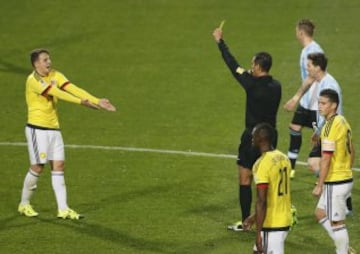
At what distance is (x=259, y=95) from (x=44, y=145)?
11.8 feet

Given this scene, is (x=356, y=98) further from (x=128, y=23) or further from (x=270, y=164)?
(x=270, y=164)

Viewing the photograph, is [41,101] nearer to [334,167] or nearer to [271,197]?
[334,167]

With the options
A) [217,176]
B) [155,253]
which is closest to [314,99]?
[217,176]

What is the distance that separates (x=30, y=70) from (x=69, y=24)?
3804 mm

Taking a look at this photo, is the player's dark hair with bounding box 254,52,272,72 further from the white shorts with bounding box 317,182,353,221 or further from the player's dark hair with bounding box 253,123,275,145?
the player's dark hair with bounding box 253,123,275,145

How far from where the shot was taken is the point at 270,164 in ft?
40.8

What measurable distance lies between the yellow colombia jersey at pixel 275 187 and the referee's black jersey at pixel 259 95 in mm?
2685

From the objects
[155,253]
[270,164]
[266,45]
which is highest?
[266,45]

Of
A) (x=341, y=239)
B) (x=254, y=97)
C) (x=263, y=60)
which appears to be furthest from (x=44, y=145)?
(x=341, y=239)

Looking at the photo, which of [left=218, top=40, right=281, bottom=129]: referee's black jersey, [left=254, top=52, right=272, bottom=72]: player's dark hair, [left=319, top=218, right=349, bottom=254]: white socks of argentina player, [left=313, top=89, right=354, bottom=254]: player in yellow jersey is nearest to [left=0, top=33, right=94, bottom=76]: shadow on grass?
[left=218, top=40, right=281, bottom=129]: referee's black jersey

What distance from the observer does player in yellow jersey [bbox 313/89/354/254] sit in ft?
44.3

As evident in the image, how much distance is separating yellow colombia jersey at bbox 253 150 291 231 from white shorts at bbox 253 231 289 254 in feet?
0.22

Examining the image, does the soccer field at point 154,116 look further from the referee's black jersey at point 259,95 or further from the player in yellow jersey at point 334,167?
the referee's black jersey at point 259,95

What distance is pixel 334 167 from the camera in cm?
1368
